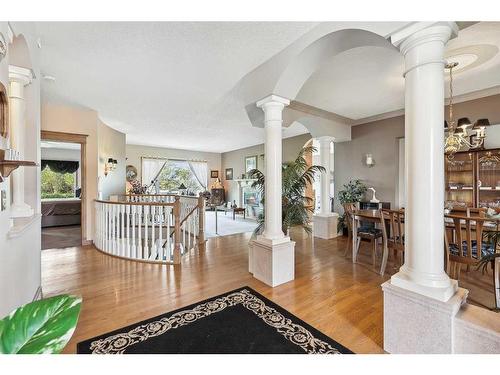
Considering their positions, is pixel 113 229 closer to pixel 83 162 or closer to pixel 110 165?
pixel 83 162

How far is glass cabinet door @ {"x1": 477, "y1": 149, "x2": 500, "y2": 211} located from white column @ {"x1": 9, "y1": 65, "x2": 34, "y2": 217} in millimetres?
5872

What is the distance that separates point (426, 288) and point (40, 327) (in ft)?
6.28

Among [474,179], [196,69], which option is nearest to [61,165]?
[196,69]

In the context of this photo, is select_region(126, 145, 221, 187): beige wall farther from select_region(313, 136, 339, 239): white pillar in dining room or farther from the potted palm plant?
the potted palm plant

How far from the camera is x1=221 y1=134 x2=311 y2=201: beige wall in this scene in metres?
7.46

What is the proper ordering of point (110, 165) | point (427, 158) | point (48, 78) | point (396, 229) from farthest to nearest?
point (110, 165) < point (48, 78) < point (396, 229) < point (427, 158)

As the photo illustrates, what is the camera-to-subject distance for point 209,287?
2.81m

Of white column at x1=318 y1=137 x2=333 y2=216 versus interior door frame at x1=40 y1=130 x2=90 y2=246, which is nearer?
interior door frame at x1=40 y1=130 x2=90 y2=246

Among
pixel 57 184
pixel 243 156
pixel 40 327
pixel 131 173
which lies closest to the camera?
pixel 40 327

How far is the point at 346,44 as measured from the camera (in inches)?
85.5

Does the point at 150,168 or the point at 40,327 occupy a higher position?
the point at 150,168

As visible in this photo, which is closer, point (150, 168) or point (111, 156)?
point (111, 156)

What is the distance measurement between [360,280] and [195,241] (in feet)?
9.64

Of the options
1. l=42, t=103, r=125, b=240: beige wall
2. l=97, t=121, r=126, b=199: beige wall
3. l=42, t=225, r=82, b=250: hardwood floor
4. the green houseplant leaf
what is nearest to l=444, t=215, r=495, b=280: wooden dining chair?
the green houseplant leaf
